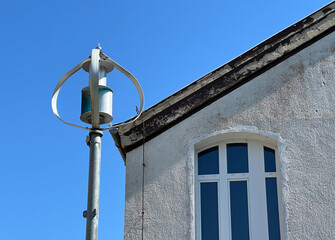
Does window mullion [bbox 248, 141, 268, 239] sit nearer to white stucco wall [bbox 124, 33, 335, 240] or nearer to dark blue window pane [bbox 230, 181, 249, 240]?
dark blue window pane [bbox 230, 181, 249, 240]

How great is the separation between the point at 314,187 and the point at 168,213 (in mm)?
2272

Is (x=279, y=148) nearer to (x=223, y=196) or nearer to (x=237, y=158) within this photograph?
(x=237, y=158)

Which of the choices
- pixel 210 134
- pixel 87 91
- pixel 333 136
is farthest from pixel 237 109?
pixel 87 91

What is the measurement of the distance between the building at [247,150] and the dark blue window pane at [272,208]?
19 mm

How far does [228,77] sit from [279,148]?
151 cm

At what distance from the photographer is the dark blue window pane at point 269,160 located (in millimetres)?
9609

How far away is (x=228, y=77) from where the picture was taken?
10.0 m

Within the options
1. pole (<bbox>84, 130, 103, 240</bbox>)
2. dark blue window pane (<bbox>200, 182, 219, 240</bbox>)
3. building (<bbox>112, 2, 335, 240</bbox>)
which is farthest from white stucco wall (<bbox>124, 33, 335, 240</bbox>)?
pole (<bbox>84, 130, 103, 240</bbox>)

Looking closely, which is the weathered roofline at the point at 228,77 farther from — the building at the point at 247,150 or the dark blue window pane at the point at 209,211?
the dark blue window pane at the point at 209,211

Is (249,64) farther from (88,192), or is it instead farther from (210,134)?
(88,192)

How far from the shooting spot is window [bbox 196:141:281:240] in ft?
30.3

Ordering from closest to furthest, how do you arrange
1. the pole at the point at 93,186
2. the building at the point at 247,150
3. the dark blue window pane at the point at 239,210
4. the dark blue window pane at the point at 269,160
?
the pole at the point at 93,186
the building at the point at 247,150
the dark blue window pane at the point at 239,210
the dark blue window pane at the point at 269,160

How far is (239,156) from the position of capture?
386 inches

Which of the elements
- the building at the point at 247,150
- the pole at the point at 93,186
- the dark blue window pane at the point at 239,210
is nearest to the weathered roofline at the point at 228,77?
the building at the point at 247,150
